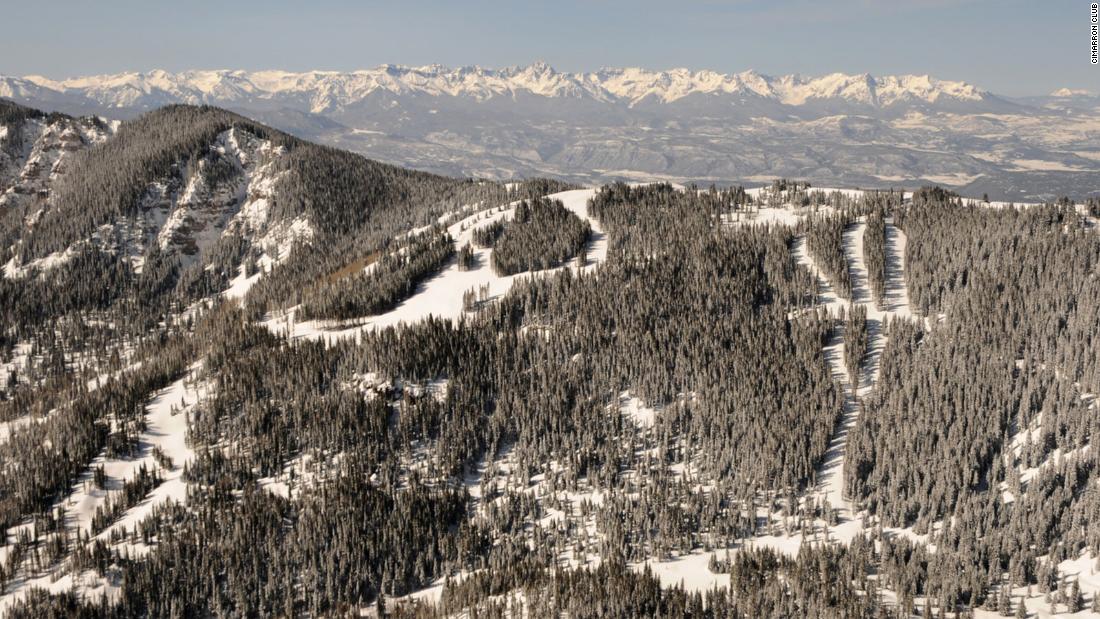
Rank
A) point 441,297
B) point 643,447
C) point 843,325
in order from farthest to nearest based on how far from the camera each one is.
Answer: point 441,297 < point 843,325 < point 643,447

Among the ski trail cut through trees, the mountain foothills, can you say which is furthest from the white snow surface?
the ski trail cut through trees

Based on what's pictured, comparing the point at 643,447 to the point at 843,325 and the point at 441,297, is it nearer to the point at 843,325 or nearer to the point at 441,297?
the point at 843,325

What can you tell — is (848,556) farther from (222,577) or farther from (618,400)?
(222,577)

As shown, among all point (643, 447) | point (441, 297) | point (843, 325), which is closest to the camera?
point (643, 447)

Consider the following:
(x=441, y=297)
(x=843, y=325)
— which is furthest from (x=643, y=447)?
(x=441, y=297)

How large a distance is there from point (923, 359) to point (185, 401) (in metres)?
128

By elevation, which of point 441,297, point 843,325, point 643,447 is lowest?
point 643,447

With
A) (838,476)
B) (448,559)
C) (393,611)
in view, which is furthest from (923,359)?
(393,611)

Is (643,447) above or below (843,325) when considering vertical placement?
below

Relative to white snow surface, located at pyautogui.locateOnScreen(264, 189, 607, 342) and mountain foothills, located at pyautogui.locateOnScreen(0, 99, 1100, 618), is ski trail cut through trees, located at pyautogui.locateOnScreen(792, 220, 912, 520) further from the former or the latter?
white snow surface, located at pyautogui.locateOnScreen(264, 189, 607, 342)


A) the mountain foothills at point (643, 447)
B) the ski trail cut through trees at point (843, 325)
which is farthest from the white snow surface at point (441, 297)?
the ski trail cut through trees at point (843, 325)

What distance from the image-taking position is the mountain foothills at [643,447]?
3428 inches

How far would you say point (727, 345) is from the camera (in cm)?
12762

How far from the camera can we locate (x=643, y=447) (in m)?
116
